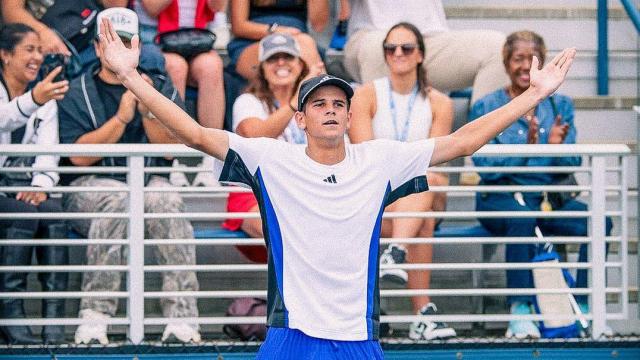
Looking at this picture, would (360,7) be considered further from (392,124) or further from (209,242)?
(209,242)

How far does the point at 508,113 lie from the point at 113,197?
2.67m

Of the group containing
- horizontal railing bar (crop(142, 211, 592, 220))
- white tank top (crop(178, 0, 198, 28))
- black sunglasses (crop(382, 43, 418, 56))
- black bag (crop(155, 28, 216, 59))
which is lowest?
horizontal railing bar (crop(142, 211, 592, 220))

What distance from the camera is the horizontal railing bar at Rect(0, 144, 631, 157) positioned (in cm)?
634

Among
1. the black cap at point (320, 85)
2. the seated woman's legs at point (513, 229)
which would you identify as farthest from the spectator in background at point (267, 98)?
the black cap at point (320, 85)

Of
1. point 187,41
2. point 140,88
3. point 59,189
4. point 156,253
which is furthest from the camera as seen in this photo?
point 187,41

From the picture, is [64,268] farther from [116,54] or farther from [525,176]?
[525,176]

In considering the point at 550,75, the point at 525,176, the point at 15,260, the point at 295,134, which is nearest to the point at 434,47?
the point at 525,176

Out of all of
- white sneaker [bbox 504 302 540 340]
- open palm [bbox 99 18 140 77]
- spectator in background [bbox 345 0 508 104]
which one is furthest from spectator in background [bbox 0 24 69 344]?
white sneaker [bbox 504 302 540 340]

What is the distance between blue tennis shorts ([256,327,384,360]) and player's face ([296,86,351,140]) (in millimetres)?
718

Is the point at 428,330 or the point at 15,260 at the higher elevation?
the point at 15,260

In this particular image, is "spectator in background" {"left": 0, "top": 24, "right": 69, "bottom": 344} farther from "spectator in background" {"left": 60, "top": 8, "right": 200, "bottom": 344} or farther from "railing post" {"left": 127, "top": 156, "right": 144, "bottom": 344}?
"railing post" {"left": 127, "top": 156, "right": 144, "bottom": 344}

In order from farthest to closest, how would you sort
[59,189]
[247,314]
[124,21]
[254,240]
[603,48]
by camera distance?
[603,48] < [124,21] < [247,314] < [254,240] < [59,189]

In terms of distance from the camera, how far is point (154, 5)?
7750mm

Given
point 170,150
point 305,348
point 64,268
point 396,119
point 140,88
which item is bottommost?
point 305,348
